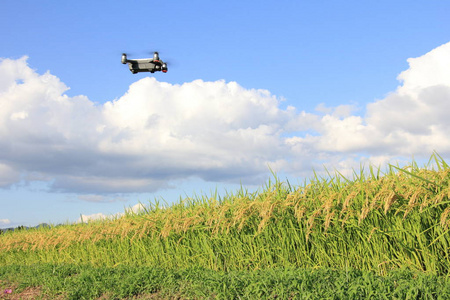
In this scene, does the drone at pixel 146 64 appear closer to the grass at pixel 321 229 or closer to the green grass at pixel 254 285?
the grass at pixel 321 229

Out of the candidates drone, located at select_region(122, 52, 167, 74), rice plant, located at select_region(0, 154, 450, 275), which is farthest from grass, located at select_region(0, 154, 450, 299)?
drone, located at select_region(122, 52, 167, 74)

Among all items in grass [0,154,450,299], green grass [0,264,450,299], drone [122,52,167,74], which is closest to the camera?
A: green grass [0,264,450,299]

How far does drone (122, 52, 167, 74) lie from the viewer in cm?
1845

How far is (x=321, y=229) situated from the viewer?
547 cm

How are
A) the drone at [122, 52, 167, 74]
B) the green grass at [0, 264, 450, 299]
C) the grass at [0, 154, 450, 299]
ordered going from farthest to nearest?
the drone at [122, 52, 167, 74] → the grass at [0, 154, 450, 299] → the green grass at [0, 264, 450, 299]

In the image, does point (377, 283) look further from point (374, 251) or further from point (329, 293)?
point (374, 251)

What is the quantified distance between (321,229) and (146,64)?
49.4 ft

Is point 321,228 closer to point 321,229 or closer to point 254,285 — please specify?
point 321,229

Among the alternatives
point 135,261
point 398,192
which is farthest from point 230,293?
point 135,261

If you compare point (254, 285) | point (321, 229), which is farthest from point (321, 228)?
point (254, 285)

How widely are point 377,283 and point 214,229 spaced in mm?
3237

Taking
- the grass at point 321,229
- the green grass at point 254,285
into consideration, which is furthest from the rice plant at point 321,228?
the green grass at point 254,285

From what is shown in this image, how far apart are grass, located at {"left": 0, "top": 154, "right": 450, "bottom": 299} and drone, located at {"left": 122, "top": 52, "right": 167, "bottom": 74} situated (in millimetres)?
11656

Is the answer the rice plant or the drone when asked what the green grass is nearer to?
the rice plant
